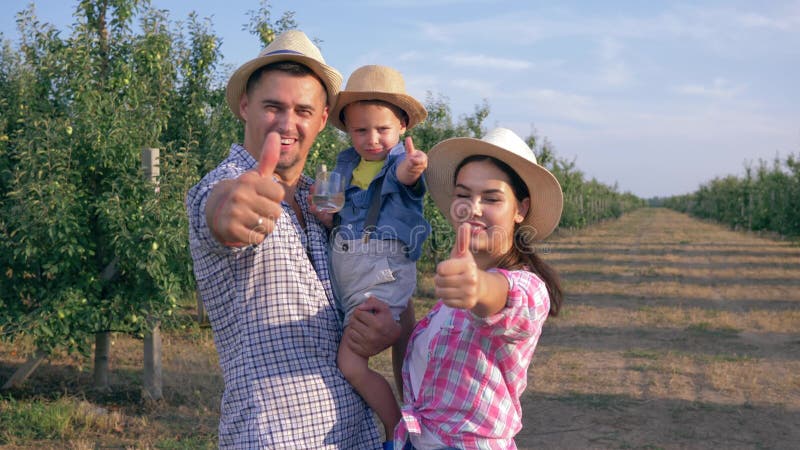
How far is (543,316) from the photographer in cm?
170

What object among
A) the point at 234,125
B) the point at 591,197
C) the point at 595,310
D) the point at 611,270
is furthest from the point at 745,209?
the point at 234,125

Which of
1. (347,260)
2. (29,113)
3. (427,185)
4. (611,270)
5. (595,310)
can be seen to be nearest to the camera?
(347,260)

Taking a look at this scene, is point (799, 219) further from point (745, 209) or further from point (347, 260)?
point (347, 260)

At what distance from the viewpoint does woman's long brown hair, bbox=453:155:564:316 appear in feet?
6.42

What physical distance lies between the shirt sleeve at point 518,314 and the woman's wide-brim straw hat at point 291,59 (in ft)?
2.69

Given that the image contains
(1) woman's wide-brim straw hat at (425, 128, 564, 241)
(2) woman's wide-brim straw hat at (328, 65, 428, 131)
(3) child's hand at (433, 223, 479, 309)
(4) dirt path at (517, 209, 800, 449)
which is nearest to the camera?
(3) child's hand at (433, 223, 479, 309)

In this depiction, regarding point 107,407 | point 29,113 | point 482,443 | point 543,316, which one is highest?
point 29,113

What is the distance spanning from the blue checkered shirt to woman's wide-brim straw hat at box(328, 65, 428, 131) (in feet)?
2.49

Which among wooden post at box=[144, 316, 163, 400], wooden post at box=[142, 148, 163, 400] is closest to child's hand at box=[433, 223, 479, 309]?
wooden post at box=[142, 148, 163, 400]

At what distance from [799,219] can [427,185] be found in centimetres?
2606

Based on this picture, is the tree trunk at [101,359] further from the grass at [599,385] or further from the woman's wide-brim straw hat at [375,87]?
the woman's wide-brim straw hat at [375,87]

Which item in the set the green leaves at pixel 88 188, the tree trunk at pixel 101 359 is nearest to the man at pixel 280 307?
the green leaves at pixel 88 188

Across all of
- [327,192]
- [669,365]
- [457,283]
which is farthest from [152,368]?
[669,365]

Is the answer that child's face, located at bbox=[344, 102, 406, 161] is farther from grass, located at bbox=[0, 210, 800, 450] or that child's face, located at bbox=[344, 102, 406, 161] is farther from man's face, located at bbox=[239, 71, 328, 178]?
grass, located at bbox=[0, 210, 800, 450]
